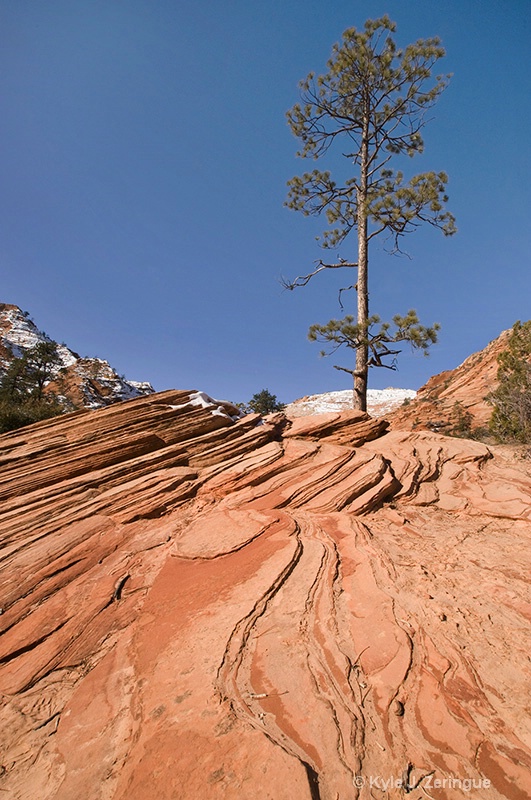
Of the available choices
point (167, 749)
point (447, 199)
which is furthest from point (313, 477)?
point (447, 199)

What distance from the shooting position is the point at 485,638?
373 centimetres

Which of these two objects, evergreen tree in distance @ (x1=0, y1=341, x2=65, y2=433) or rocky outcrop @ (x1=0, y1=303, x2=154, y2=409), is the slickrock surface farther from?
rocky outcrop @ (x1=0, y1=303, x2=154, y2=409)

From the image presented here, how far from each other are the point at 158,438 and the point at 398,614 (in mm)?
6613

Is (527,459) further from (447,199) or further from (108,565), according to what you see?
(108,565)

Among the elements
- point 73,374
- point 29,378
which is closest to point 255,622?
point 29,378

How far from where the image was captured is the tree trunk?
12.5 m

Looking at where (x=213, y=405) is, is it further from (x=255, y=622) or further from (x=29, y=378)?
(x=29, y=378)

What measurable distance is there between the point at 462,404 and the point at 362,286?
19.3m

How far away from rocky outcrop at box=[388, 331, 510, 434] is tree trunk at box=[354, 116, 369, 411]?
382 inches

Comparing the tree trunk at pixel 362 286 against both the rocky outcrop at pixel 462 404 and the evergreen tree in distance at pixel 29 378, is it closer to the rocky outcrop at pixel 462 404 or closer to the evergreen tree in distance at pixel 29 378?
the rocky outcrop at pixel 462 404

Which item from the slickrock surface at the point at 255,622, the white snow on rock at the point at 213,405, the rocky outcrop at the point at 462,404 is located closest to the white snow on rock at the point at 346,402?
the rocky outcrop at the point at 462,404

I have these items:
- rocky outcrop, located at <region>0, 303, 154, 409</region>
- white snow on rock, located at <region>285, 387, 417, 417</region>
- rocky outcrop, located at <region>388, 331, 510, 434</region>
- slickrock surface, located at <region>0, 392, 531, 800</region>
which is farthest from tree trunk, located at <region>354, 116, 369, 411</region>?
white snow on rock, located at <region>285, 387, 417, 417</region>

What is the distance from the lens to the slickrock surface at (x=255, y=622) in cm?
273

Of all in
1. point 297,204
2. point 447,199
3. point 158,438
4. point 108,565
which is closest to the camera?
point 108,565
